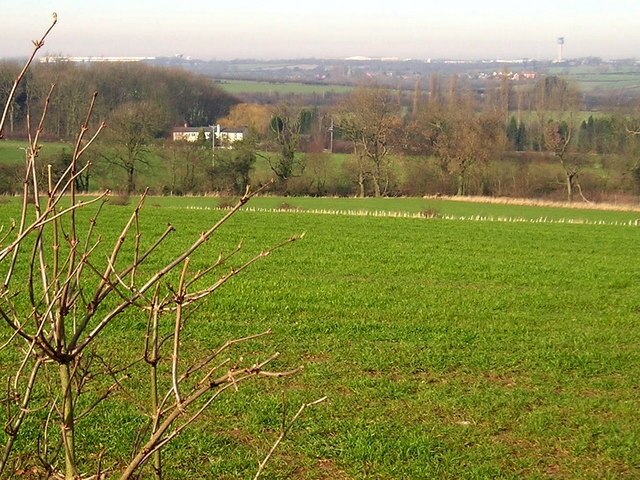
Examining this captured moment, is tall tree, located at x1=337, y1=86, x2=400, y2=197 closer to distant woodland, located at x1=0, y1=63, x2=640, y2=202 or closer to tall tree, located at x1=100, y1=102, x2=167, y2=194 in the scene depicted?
distant woodland, located at x1=0, y1=63, x2=640, y2=202

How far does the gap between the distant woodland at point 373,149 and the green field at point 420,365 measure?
27.2 meters

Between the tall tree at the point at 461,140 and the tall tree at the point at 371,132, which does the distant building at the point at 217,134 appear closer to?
the tall tree at the point at 371,132

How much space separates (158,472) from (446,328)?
789 centimetres

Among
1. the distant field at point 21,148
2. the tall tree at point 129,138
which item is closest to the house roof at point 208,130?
the tall tree at point 129,138

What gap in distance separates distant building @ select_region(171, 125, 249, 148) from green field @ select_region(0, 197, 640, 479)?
29.9 meters

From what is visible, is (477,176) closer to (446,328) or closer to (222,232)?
(222,232)

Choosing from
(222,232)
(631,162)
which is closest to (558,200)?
(631,162)

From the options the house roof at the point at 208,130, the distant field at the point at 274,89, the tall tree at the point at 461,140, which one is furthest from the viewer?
the distant field at the point at 274,89

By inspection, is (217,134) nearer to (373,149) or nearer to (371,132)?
(371,132)

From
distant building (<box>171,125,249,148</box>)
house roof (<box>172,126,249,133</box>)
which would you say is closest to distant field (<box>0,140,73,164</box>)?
distant building (<box>171,125,249,148</box>)

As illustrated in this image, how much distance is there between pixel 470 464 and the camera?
18.1 ft

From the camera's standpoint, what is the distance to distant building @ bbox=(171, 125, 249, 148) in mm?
46219

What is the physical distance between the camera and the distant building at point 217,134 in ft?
152

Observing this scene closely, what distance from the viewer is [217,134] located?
49.4m
